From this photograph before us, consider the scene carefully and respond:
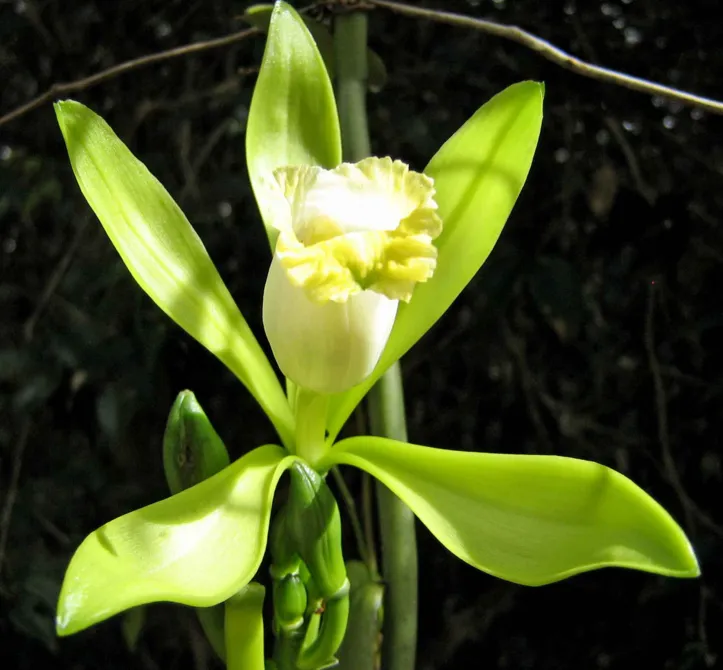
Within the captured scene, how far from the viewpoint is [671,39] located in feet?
2.66

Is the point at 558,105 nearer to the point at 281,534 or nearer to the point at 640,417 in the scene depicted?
the point at 640,417

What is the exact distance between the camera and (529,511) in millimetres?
434

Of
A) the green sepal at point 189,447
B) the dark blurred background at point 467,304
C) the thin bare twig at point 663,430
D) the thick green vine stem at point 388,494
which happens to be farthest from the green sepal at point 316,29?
the thin bare twig at point 663,430

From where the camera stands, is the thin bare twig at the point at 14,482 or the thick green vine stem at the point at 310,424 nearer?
the thick green vine stem at the point at 310,424

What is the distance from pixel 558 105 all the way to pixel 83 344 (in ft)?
1.83

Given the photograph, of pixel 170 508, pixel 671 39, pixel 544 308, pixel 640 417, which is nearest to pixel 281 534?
pixel 170 508

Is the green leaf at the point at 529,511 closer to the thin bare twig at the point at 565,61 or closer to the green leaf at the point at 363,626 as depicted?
the green leaf at the point at 363,626

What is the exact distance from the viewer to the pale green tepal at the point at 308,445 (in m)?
0.39

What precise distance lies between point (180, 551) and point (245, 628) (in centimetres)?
7

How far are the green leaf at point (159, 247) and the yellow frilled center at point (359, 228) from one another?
0.07 m

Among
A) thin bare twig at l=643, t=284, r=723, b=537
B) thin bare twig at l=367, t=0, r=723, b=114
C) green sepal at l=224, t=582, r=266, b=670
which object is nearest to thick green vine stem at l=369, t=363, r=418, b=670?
green sepal at l=224, t=582, r=266, b=670

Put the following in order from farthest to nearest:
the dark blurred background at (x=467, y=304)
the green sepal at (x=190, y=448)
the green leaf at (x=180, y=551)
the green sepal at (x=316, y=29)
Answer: the dark blurred background at (x=467, y=304)
the green sepal at (x=316, y=29)
the green sepal at (x=190, y=448)
the green leaf at (x=180, y=551)

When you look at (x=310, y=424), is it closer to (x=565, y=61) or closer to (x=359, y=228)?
(x=359, y=228)

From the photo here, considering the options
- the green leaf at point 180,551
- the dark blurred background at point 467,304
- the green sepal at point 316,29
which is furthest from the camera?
the dark blurred background at point 467,304
